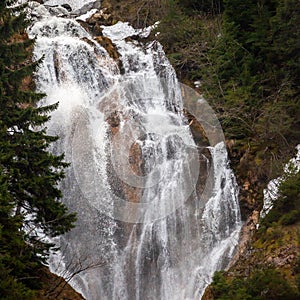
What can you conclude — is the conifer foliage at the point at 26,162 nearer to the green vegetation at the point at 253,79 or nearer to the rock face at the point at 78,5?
the green vegetation at the point at 253,79

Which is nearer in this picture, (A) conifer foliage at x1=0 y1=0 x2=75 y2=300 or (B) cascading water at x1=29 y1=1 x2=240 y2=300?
(A) conifer foliage at x1=0 y1=0 x2=75 y2=300

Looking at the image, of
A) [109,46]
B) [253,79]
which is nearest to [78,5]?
[109,46]

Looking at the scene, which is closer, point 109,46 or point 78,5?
point 109,46

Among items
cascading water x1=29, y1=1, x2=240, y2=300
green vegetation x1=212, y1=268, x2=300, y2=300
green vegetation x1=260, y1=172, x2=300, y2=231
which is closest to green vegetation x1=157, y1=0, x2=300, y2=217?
cascading water x1=29, y1=1, x2=240, y2=300

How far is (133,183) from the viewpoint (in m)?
14.9

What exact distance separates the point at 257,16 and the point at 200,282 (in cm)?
1107

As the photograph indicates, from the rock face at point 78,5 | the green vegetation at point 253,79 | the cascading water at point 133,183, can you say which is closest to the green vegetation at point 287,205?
the green vegetation at point 253,79

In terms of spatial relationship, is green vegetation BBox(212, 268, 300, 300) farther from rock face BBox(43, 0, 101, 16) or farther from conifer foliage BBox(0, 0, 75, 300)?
rock face BBox(43, 0, 101, 16)

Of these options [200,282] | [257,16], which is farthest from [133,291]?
[257,16]

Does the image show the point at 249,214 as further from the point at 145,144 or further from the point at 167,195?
the point at 145,144

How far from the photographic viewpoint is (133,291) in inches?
497

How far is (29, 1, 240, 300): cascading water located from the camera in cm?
1284

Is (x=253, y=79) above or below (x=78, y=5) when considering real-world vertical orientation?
below

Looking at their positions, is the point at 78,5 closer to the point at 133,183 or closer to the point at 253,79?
the point at 253,79
